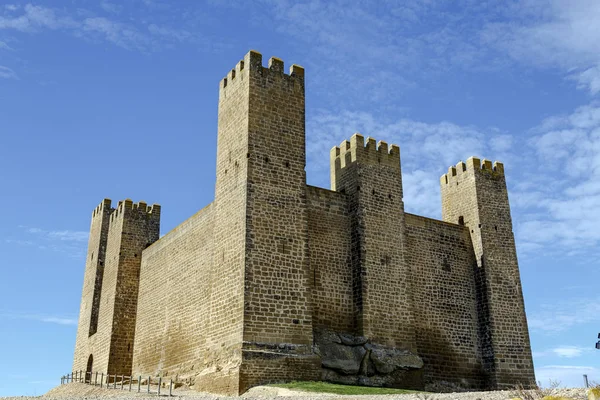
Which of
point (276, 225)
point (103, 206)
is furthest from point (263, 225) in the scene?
point (103, 206)

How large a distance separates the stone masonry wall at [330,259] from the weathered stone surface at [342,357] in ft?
2.52

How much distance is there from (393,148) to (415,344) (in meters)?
6.52

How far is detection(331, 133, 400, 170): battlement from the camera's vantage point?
838 inches

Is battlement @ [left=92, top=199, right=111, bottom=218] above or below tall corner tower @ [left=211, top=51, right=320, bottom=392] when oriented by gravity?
above

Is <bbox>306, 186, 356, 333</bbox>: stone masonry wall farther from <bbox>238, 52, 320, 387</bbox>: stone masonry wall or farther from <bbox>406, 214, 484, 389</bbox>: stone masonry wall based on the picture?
<bbox>406, 214, 484, 389</bbox>: stone masonry wall

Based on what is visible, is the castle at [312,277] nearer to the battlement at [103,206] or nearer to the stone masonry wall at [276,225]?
the stone masonry wall at [276,225]

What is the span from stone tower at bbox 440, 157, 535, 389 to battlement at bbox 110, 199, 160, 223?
40.1ft

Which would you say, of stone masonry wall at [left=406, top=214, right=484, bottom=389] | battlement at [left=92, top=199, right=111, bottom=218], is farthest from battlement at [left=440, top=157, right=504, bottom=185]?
battlement at [left=92, top=199, right=111, bottom=218]

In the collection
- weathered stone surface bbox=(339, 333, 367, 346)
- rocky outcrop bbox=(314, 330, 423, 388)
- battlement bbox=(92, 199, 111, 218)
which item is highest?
battlement bbox=(92, 199, 111, 218)

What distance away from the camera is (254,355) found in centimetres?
1661

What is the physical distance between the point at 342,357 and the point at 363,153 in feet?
21.9

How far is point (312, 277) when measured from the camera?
1936 centimetres

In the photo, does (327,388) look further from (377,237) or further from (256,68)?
(256,68)

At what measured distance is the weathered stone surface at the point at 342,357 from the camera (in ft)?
59.1
